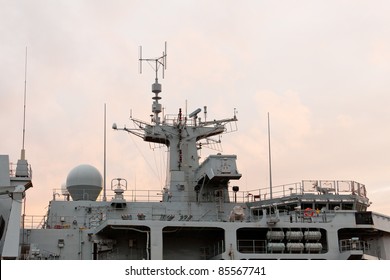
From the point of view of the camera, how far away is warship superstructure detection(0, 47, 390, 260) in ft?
90.7

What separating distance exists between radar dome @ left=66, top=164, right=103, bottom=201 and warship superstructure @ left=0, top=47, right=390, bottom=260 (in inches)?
2.1

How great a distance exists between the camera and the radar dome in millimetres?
32625

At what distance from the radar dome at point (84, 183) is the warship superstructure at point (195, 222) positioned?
0.17ft

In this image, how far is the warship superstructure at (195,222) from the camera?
27.6m

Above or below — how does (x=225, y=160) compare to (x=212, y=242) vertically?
above

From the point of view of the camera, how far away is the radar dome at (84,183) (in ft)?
107

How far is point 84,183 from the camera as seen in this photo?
32656 mm

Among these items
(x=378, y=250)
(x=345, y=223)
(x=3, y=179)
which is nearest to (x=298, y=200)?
(x=345, y=223)

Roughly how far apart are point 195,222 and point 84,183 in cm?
772

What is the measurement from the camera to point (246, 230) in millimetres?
29531
